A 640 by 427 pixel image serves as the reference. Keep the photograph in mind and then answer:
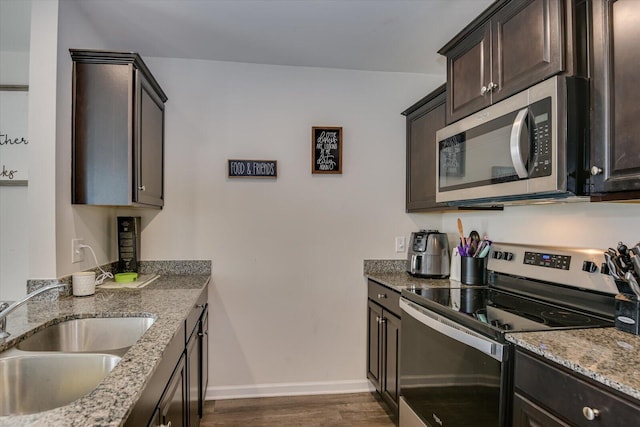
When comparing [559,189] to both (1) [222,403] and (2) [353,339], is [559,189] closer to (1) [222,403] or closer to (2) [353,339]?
(2) [353,339]

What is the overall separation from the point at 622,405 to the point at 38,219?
7.43ft

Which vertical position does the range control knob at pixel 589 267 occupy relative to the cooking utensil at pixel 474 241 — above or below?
below

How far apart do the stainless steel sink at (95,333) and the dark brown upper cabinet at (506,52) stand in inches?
70.1

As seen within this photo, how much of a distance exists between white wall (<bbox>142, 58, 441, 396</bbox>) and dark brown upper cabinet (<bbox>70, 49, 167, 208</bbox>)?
0.65 meters

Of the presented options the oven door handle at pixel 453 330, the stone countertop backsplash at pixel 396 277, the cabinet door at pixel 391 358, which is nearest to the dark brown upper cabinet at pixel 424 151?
the stone countertop backsplash at pixel 396 277

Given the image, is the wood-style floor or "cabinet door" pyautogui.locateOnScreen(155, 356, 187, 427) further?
the wood-style floor

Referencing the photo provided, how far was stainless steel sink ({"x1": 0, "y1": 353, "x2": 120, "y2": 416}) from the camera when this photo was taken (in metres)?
1.16

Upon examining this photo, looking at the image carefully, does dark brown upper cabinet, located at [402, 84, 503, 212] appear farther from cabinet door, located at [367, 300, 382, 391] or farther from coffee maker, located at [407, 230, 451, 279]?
cabinet door, located at [367, 300, 382, 391]

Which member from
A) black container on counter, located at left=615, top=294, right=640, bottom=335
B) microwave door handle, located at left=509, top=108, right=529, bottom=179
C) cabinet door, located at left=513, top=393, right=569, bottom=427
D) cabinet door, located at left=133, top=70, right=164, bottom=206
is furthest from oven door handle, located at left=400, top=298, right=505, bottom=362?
cabinet door, located at left=133, top=70, right=164, bottom=206

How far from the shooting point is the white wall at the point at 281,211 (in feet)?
8.73

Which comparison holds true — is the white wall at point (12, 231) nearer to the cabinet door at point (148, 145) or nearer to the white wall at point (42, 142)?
the white wall at point (42, 142)

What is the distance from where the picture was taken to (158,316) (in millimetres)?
1498

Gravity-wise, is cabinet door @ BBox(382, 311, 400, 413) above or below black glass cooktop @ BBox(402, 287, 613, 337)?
below

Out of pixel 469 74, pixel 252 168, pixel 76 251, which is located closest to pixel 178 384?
pixel 76 251
